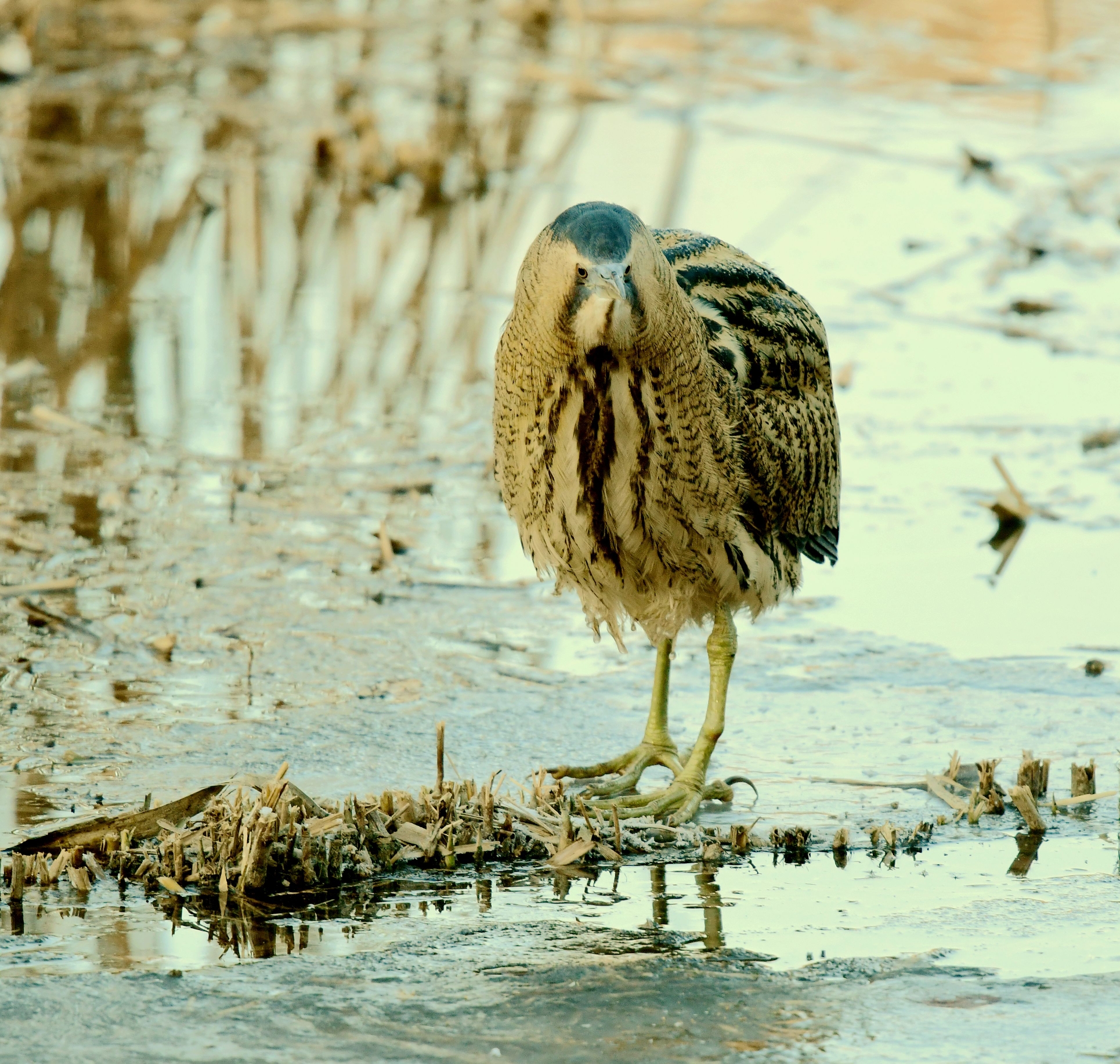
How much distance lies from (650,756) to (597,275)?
1431 mm

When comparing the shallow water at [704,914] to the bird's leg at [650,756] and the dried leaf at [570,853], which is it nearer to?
the dried leaf at [570,853]

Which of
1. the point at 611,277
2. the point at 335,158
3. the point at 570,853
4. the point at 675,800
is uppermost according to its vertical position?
the point at 335,158

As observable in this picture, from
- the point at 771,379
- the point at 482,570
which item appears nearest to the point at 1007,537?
the point at 482,570

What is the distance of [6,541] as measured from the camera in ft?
19.2

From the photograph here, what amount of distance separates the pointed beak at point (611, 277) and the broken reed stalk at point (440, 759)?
99 centimetres

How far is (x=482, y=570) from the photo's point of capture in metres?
5.96

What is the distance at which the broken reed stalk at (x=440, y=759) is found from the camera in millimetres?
4008

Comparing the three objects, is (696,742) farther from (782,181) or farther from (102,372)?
(782,181)

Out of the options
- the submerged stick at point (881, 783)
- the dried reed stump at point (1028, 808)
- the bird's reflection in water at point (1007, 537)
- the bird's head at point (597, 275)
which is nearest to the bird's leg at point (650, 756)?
the submerged stick at point (881, 783)

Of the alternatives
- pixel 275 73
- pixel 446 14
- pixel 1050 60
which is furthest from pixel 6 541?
pixel 1050 60

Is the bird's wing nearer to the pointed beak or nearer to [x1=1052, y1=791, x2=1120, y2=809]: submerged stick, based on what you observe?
the pointed beak

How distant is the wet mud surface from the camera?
3.30 meters

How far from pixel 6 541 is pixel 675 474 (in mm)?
2569

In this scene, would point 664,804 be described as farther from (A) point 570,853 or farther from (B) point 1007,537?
(B) point 1007,537
